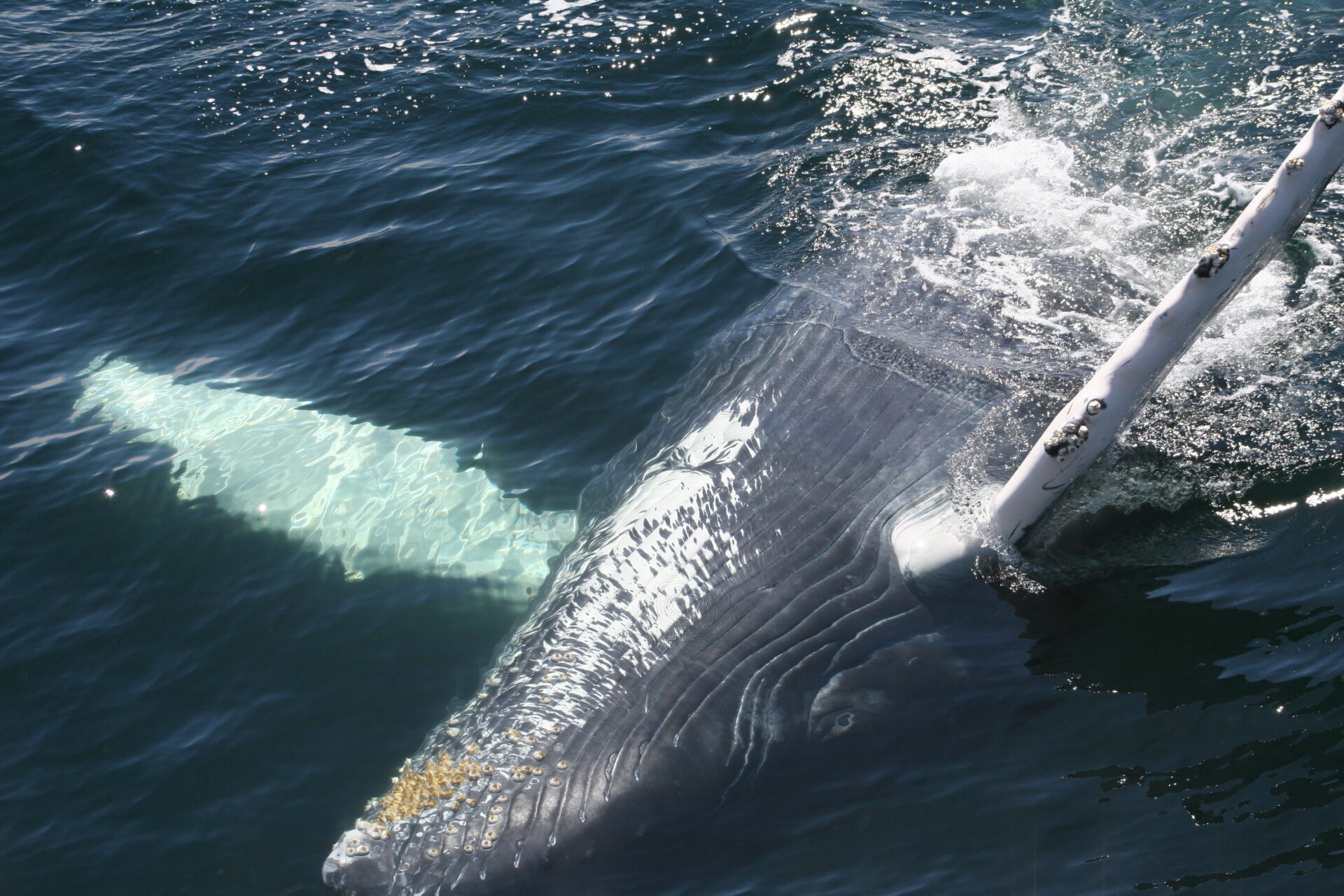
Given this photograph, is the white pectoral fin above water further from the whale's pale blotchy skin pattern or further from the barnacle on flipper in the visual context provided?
the barnacle on flipper

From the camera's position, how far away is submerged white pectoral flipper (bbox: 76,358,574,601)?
970 centimetres

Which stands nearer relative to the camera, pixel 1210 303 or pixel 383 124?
pixel 1210 303

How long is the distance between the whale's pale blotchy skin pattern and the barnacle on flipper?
1 centimetres

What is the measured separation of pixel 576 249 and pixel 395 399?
3198mm

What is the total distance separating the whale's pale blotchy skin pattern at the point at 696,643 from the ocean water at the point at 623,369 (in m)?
0.45

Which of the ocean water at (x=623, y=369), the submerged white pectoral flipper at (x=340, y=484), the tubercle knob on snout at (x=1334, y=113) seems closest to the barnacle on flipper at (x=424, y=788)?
the ocean water at (x=623, y=369)

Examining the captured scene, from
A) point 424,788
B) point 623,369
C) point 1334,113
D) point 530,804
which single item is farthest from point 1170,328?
point 623,369

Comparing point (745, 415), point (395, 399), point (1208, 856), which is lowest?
point (395, 399)

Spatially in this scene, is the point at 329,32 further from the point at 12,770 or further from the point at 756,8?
the point at 12,770

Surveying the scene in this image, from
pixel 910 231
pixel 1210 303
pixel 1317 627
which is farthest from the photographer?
pixel 910 231

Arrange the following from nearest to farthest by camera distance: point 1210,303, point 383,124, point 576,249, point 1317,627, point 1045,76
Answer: point 1210,303 → point 1317,627 → point 576,249 → point 1045,76 → point 383,124

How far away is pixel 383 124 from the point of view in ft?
56.9

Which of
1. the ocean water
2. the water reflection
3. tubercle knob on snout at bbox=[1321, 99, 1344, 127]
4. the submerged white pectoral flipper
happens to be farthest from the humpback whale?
the submerged white pectoral flipper

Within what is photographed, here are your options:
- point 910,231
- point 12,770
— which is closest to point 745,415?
point 910,231
